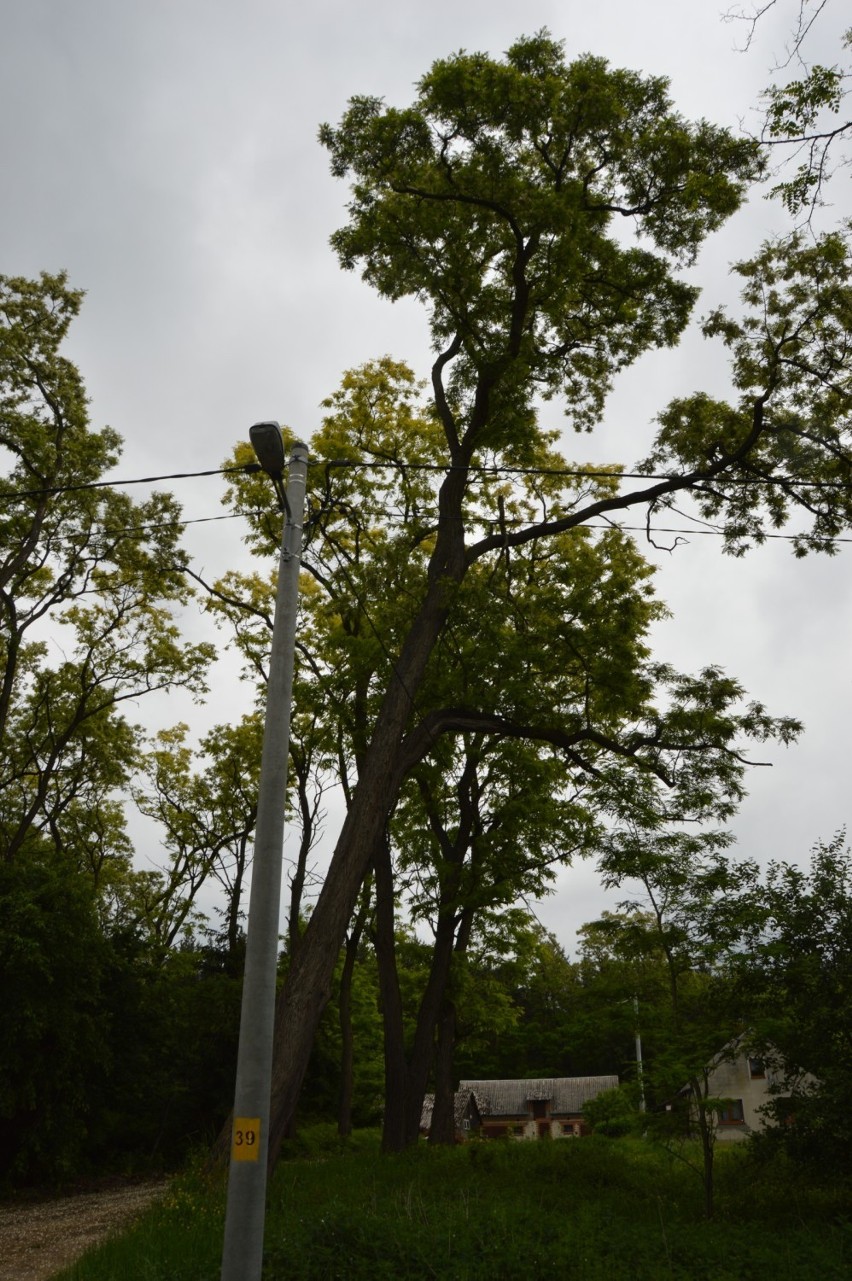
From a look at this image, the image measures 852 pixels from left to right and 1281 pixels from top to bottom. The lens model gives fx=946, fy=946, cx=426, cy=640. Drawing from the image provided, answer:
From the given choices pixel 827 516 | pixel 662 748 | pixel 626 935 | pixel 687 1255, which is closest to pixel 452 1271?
pixel 687 1255

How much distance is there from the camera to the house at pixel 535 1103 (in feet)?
181

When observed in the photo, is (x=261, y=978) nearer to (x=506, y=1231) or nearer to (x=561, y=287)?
(x=506, y=1231)

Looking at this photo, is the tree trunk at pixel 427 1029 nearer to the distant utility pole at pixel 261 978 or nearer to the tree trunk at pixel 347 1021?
the tree trunk at pixel 347 1021

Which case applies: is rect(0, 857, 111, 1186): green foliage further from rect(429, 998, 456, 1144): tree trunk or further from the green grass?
rect(429, 998, 456, 1144): tree trunk

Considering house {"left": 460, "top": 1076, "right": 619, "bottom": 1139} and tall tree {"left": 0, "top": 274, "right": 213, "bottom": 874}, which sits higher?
tall tree {"left": 0, "top": 274, "right": 213, "bottom": 874}

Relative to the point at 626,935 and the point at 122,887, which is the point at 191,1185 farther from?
the point at 122,887

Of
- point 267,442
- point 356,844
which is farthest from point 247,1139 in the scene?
point 356,844

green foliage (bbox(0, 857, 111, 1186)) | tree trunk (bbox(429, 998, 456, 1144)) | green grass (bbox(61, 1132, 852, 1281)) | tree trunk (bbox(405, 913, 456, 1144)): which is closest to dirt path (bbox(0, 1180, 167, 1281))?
green grass (bbox(61, 1132, 852, 1281))

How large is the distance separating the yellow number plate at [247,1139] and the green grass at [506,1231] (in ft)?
10.3

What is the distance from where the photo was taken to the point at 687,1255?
9.05 meters

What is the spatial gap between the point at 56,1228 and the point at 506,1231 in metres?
7.00

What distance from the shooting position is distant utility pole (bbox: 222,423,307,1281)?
5.45 meters

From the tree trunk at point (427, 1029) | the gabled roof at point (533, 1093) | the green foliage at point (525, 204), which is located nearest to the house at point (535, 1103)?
the gabled roof at point (533, 1093)

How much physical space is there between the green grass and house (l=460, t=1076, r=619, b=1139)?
45.3 meters
